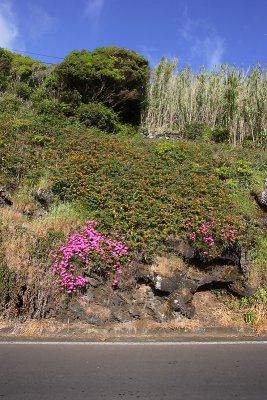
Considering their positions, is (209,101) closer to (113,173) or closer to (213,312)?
(113,173)

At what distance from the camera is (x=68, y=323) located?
235 inches

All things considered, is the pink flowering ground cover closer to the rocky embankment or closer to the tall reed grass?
the rocky embankment

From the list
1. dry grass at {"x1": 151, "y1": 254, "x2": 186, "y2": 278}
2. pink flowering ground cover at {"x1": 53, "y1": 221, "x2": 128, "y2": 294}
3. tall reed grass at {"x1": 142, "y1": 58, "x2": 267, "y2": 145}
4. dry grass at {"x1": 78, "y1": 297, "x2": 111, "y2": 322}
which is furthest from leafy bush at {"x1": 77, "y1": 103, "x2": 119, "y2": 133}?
dry grass at {"x1": 78, "y1": 297, "x2": 111, "y2": 322}

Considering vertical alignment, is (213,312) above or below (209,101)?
below

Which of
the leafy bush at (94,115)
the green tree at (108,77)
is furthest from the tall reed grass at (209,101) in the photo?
the leafy bush at (94,115)

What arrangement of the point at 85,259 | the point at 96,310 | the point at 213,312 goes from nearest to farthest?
the point at 96,310 < the point at 85,259 < the point at 213,312

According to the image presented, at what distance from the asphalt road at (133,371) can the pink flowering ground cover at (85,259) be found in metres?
1.19

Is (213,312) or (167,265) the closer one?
(213,312)

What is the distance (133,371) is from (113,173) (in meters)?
5.68

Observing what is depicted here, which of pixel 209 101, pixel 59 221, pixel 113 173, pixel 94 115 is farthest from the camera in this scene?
pixel 209 101

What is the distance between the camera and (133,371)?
4328 millimetres

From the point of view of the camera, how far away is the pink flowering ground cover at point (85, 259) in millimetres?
6238

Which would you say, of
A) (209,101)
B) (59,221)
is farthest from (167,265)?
(209,101)

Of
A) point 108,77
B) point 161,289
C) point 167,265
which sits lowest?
point 161,289
